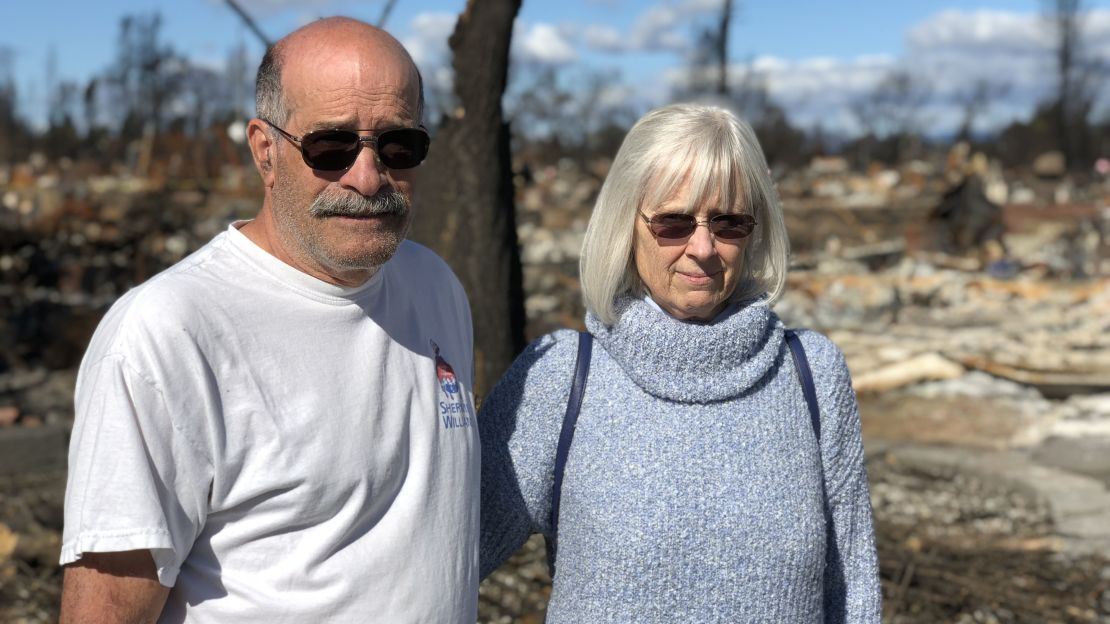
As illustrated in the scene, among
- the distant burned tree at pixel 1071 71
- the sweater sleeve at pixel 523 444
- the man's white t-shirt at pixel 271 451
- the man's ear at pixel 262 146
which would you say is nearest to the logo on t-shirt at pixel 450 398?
the man's white t-shirt at pixel 271 451

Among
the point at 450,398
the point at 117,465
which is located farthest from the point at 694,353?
the point at 117,465

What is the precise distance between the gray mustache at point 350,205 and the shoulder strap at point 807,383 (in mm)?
977

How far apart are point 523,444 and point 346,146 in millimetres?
801

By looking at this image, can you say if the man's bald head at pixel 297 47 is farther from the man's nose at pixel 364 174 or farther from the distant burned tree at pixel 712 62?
the distant burned tree at pixel 712 62

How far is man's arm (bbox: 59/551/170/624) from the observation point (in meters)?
1.83

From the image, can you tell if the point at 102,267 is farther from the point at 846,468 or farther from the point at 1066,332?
the point at 846,468

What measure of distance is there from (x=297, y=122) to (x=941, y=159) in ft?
159

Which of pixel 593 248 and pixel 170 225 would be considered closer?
pixel 593 248

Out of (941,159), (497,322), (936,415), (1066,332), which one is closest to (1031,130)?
(941,159)

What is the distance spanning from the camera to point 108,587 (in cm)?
184

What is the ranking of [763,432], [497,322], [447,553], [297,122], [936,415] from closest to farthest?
[297,122] → [447,553] → [763,432] → [497,322] → [936,415]

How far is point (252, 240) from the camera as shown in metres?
2.14

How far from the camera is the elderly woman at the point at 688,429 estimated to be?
7.70ft

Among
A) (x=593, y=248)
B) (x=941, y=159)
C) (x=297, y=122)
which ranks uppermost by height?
(x=297, y=122)
